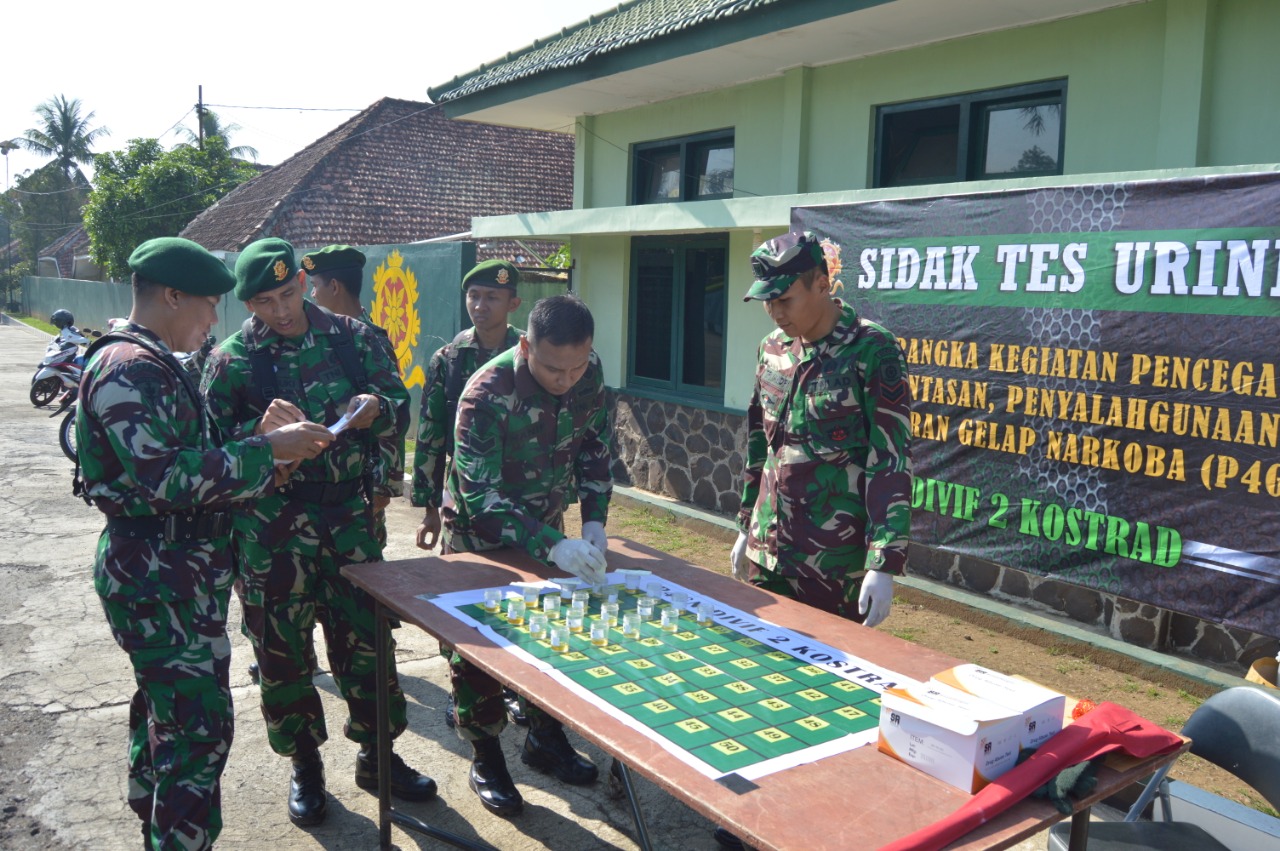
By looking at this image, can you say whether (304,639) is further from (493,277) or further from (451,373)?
(493,277)

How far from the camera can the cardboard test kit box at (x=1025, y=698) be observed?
2.05 meters

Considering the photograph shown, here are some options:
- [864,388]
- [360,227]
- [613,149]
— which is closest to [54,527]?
[613,149]

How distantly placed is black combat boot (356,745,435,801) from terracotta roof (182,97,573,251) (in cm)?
1629

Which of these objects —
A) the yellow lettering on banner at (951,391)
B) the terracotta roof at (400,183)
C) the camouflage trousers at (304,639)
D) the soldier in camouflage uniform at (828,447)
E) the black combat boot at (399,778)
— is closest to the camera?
the soldier in camouflage uniform at (828,447)

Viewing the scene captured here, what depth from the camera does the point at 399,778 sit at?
12.5 feet

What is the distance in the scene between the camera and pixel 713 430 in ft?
29.1

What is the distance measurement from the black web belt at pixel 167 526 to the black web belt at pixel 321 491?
2.14 feet

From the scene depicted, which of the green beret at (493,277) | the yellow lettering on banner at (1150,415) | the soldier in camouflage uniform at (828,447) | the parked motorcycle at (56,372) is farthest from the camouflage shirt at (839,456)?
the parked motorcycle at (56,372)

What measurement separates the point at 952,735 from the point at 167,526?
2.18 m

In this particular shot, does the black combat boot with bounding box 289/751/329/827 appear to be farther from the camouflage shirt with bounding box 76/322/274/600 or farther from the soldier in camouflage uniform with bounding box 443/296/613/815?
the camouflage shirt with bounding box 76/322/274/600

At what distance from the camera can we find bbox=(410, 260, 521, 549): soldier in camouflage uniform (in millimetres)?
4762

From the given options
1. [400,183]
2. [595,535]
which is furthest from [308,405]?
[400,183]

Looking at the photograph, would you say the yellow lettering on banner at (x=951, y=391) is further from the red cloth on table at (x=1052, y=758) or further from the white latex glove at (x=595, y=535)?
the red cloth on table at (x=1052, y=758)

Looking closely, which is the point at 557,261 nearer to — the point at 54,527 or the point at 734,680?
the point at 54,527
